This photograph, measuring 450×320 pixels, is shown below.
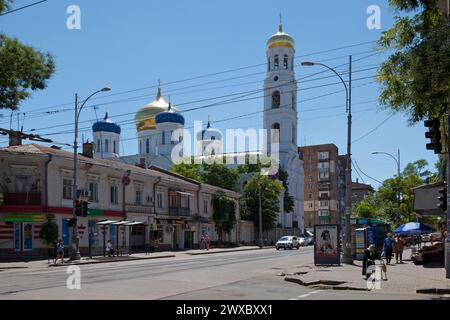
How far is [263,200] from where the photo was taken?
81.1m

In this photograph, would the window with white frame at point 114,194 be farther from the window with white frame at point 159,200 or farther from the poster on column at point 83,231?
the window with white frame at point 159,200

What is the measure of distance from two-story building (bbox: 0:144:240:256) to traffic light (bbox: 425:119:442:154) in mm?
28420

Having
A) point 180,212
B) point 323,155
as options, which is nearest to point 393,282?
point 180,212

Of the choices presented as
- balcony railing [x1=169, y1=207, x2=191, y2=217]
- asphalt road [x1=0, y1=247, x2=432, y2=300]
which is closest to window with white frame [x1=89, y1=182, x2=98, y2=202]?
balcony railing [x1=169, y1=207, x2=191, y2=217]

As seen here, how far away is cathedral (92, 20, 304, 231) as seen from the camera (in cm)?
8581

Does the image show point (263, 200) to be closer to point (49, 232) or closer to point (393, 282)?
point (49, 232)

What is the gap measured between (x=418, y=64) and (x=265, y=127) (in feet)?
260

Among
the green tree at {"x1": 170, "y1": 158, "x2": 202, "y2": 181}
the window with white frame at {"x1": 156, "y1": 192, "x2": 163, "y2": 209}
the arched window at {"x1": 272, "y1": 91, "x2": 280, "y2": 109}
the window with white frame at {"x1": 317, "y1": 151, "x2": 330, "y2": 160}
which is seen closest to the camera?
the window with white frame at {"x1": 156, "y1": 192, "x2": 163, "y2": 209}

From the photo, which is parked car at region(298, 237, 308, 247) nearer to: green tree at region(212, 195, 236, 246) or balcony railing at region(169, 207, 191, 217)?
green tree at region(212, 195, 236, 246)

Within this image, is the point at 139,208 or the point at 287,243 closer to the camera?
the point at 139,208

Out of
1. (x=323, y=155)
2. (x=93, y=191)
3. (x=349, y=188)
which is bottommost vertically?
(x=349, y=188)

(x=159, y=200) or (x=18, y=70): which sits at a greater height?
(x=18, y=70)
